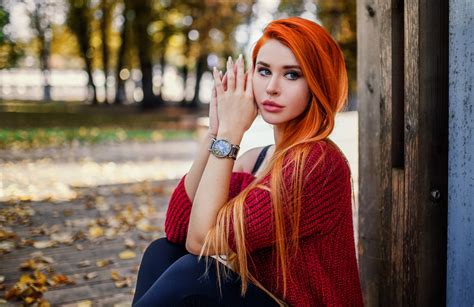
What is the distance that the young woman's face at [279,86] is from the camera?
213cm

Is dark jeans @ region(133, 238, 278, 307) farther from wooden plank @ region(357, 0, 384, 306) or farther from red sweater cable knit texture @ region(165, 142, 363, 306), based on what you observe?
wooden plank @ region(357, 0, 384, 306)

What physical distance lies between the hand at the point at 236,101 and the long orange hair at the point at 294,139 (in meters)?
0.16

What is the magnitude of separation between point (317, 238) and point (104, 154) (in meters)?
10.4

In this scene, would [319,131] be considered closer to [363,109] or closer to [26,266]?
[363,109]

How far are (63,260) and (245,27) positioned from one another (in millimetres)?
19447

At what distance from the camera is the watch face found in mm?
2078

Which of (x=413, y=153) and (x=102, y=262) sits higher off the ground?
(x=413, y=153)

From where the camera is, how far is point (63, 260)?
15.2ft

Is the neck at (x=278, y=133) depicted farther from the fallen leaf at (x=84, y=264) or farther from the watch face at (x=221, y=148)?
the fallen leaf at (x=84, y=264)

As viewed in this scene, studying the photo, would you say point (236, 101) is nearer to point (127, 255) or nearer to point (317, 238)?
point (317, 238)

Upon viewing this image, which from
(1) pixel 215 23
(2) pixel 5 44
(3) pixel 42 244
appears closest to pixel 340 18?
(1) pixel 215 23

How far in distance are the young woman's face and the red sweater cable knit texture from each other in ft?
0.75

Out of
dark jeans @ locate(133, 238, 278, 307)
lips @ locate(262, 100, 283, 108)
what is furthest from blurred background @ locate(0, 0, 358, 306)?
dark jeans @ locate(133, 238, 278, 307)

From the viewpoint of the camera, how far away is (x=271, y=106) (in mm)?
2180
